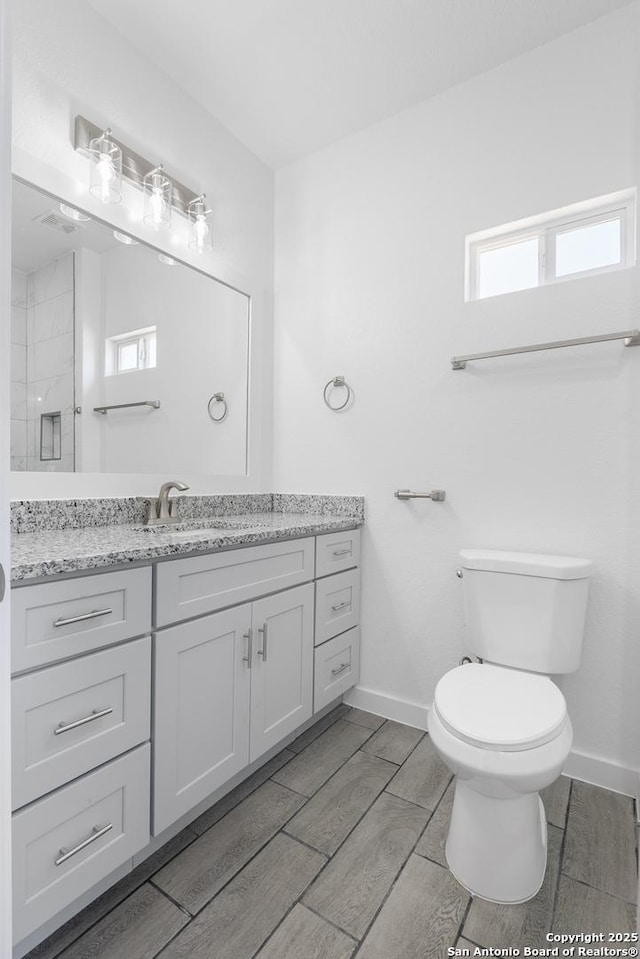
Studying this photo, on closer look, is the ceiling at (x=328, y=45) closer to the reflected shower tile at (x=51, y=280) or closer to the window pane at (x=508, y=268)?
the window pane at (x=508, y=268)

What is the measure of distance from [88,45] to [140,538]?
1674 mm

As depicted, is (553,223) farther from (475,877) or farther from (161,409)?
(475,877)

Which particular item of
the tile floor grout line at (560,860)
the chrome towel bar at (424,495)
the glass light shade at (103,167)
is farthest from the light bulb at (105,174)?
the tile floor grout line at (560,860)

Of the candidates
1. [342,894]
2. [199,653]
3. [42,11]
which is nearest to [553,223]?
[42,11]

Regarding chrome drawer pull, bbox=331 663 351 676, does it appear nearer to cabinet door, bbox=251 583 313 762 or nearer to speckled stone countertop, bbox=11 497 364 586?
cabinet door, bbox=251 583 313 762

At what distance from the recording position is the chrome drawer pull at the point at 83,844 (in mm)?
1053

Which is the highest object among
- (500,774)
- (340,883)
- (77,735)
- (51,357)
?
(51,357)

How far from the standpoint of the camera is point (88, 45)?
1.67 meters

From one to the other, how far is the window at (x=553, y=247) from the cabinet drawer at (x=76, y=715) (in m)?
1.81

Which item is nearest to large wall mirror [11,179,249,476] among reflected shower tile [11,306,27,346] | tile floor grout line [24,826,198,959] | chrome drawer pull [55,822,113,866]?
reflected shower tile [11,306,27,346]

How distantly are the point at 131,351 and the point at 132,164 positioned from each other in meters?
0.67

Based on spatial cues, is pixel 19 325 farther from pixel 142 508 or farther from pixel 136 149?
pixel 136 149

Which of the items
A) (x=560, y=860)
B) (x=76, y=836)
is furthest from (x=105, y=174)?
(x=560, y=860)

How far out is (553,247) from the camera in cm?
188
